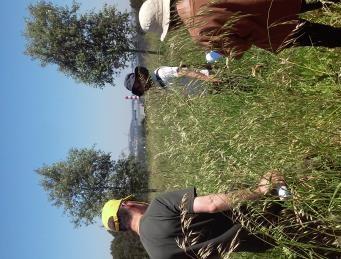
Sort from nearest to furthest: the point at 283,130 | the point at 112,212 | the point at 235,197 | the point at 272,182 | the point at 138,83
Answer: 1. the point at 272,182
2. the point at 283,130
3. the point at 235,197
4. the point at 112,212
5. the point at 138,83

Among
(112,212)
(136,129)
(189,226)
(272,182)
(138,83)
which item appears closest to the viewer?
(272,182)

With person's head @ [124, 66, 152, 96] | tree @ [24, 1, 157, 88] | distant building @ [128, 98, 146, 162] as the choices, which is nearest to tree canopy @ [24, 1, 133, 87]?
tree @ [24, 1, 157, 88]

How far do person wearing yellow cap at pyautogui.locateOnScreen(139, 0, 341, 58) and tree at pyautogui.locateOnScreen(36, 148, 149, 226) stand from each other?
1474cm

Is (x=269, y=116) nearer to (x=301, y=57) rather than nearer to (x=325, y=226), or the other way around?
(x=325, y=226)

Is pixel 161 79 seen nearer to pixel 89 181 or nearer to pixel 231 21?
pixel 231 21

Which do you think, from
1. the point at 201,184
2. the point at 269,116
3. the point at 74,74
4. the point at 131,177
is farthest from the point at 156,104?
the point at 74,74

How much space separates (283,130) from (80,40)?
678 inches

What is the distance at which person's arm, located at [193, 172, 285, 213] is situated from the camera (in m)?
2.36

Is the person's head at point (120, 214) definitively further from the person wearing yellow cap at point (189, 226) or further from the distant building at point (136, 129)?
the distant building at point (136, 129)

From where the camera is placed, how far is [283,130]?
96.5 inches

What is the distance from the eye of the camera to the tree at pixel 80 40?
61.2 ft

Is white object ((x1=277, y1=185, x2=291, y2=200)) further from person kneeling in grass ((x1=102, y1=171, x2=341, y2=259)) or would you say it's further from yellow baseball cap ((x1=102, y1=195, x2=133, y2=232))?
yellow baseball cap ((x1=102, y1=195, x2=133, y2=232))

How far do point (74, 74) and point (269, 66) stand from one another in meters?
16.4

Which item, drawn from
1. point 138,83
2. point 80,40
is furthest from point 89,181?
point 138,83
